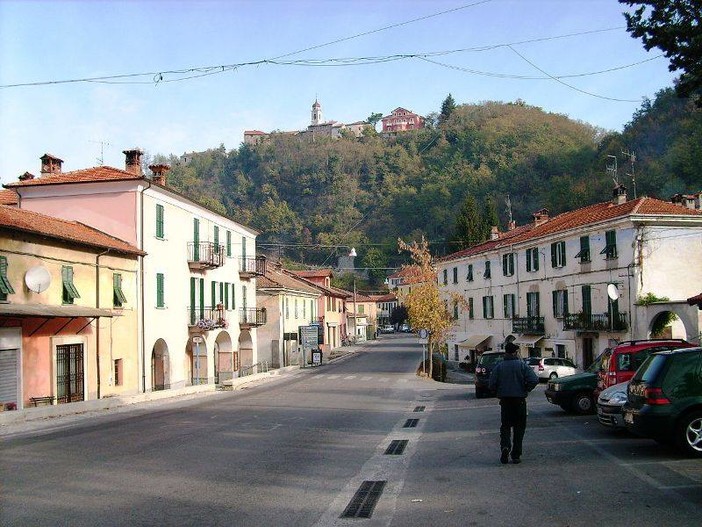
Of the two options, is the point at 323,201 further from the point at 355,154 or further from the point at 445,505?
the point at 445,505

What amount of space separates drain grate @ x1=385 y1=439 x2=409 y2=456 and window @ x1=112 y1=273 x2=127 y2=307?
18046 mm

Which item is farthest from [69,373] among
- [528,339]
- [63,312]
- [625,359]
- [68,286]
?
[528,339]

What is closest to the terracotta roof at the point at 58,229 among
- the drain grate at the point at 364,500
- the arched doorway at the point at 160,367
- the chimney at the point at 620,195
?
the arched doorway at the point at 160,367

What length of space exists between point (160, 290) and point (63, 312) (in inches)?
413

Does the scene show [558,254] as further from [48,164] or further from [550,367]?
[48,164]

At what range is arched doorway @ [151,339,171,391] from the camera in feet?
113

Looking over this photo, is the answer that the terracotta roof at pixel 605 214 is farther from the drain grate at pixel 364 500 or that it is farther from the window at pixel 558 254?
the drain grate at pixel 364 500

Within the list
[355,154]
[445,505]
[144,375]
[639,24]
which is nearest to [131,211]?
[144,375]

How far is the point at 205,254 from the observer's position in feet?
127

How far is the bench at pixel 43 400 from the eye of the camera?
22.8 meters

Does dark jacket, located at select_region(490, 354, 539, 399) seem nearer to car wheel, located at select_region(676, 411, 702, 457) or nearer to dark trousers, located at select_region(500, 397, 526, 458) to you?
dark trousers, located at select_region(500, 397, 526, 458)

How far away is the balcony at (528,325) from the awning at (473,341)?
583 cm

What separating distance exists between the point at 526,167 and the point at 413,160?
1888 inches

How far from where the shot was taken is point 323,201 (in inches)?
6019
